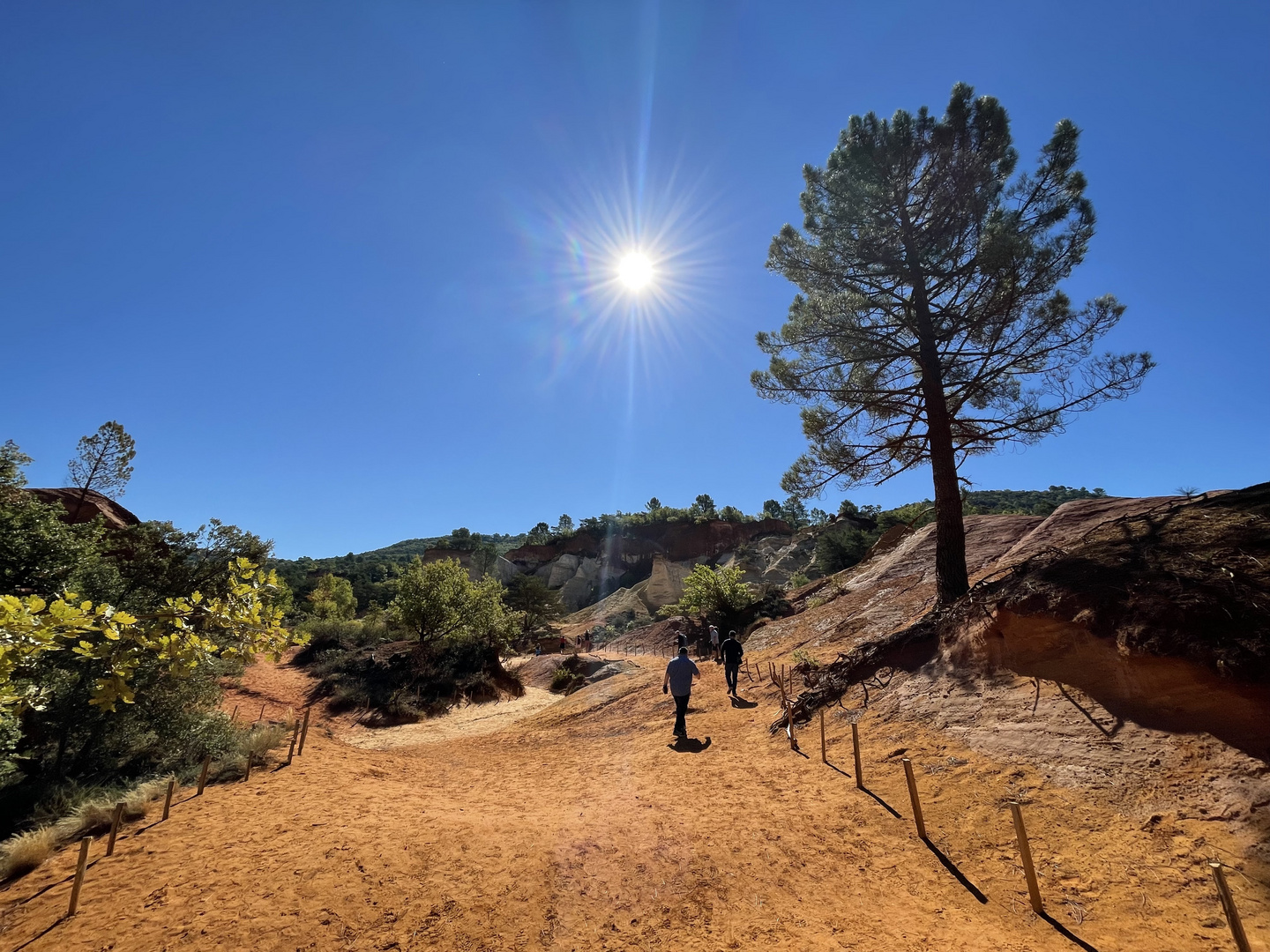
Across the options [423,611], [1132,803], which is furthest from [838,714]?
[423,611]

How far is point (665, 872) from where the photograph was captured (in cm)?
529

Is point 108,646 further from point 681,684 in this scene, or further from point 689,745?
point 689,745

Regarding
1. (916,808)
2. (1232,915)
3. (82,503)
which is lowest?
(916,808)

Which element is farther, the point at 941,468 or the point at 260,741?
the point at 941,468

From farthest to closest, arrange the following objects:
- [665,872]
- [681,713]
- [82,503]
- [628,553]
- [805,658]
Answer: [628,553], [82,503], [805,658], [681,713], [665,872]

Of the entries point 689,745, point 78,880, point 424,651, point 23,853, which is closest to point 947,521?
point 689,745

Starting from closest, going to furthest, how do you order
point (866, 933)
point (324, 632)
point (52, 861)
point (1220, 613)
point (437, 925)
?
1. point (866, 933)
2. point (437, 925)
3. point (1220, 613)
4. point (52, 861)
5. point (324, 632)

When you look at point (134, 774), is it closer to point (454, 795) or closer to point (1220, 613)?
point (454, 795)

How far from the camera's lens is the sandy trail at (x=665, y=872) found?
416cm

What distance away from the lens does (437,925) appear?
185 inches

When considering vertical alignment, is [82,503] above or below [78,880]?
above

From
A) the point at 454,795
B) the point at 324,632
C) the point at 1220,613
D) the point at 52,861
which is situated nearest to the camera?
the point at 1220,613

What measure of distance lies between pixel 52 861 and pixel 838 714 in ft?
38.2

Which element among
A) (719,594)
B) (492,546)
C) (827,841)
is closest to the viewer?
(827,841)
